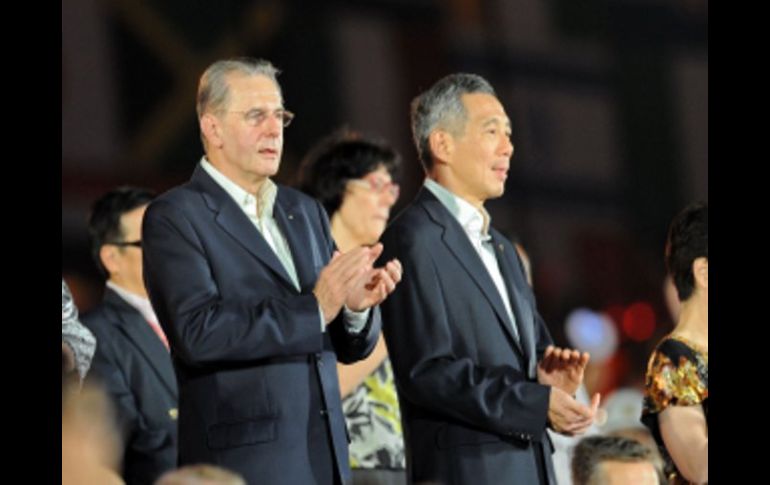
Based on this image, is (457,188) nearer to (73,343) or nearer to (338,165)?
(73,343)

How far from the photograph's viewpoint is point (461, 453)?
4.10 m

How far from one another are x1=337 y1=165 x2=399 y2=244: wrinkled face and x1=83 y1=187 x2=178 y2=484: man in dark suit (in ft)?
2.14

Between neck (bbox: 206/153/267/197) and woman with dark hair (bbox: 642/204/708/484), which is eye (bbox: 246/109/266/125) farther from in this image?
woman with dark hair (bbox: 642/204/708/484)

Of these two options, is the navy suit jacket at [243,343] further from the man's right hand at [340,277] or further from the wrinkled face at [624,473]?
the wrinkled face at [624,473]

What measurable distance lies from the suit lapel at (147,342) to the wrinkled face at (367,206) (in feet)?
2.42

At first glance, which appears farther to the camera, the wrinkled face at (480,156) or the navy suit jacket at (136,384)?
the navy suit jacket at (136,384)

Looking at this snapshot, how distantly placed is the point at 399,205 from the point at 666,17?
2.50 metres

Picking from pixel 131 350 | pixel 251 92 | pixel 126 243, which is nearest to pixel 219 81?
pixel 251 92

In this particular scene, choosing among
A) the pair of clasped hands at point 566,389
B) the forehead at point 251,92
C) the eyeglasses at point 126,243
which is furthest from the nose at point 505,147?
the eyeglasses at point 126,243

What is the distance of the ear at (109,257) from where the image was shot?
532 cm

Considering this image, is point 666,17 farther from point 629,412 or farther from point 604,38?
point 629,412

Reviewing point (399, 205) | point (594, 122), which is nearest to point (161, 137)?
point (399, 205)

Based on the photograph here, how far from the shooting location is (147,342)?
16.4 feet

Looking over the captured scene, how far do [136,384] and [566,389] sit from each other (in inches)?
53.6
